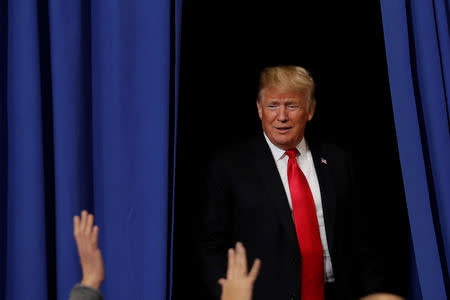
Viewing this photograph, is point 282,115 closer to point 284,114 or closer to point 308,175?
point 284,114

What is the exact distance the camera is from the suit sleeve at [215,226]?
2.32 metres

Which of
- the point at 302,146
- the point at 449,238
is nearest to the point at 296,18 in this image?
the point at 302,146

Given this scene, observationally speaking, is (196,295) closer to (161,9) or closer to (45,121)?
(45,121)

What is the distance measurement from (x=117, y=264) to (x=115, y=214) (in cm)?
18

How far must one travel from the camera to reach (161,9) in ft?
7.04

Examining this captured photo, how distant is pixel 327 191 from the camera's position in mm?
2373

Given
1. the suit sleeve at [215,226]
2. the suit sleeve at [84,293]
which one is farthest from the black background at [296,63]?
the suit sleeve at [84,293]

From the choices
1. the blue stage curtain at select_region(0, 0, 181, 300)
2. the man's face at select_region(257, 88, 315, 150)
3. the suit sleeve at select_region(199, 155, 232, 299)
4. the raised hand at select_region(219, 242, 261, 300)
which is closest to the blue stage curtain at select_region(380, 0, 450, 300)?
the man's face at select_region(257, 88, 315, 150)

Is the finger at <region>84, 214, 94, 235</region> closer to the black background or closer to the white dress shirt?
the white dress shirt

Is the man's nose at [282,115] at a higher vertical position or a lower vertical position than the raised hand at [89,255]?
higher

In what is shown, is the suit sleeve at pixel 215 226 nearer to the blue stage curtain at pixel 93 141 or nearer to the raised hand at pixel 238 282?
the blue stage curtain at pixel 93 141

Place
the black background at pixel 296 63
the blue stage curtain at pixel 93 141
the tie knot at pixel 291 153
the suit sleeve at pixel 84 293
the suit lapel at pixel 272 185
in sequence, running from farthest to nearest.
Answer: the black background at pixel 296 63 → the tie knot at pixel 291 153 → the suit lapel at pixel 272 185 → the blue stage curtain at pixel 93 141 → the suit sleeve at pixel 84 293

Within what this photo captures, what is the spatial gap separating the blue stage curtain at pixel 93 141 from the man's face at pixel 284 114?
0.43 metres

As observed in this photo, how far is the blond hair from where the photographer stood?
7.82 feet
